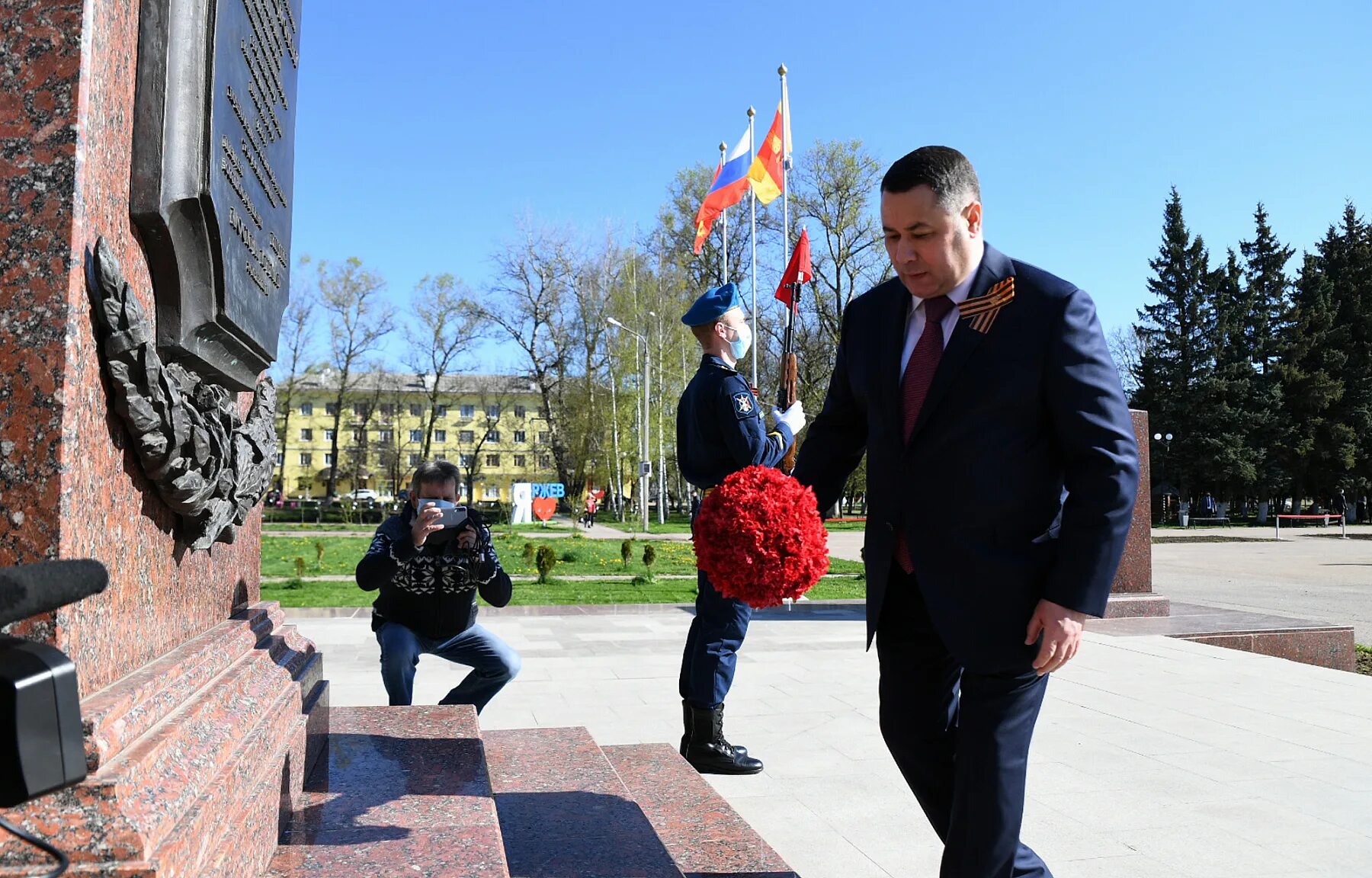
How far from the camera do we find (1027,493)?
2496 mm

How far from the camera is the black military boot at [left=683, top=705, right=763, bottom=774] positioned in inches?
186

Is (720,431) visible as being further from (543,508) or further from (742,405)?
(543,508)

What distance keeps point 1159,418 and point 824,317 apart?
2299cm

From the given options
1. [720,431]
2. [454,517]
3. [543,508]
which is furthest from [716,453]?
[543,508]

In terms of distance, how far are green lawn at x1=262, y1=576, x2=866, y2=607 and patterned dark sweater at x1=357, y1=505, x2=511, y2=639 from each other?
7.63 m

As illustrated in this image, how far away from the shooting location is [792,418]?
4703mm

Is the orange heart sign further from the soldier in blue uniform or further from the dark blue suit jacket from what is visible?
the dark blue suit jacket

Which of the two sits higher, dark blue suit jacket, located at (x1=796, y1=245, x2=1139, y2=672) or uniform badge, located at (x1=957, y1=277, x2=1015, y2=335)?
uniform badge, located at (x1=957, y1=277, x2=1015, y2=335)

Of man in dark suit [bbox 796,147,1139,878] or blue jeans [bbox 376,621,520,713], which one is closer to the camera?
man in dark suit [bbox 796,147,1139,878]

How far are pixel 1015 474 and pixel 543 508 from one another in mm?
36509

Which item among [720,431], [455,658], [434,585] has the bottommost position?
[455,658]

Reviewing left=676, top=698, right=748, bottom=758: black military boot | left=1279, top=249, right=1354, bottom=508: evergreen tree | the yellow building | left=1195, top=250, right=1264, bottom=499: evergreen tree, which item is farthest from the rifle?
left=1279, top=249, right=1354, bottom=508: evergreen tree

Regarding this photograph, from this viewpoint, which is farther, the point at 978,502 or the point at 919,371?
the point at 919,371

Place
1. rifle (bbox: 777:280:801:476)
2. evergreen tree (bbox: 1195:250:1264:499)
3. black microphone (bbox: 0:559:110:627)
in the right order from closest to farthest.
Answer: black microphone (bbox: 0:559:110:627) → rifle (bbox: 777:280:801:476) → evergreen tree (bbox: 1195:250:1264:499)
